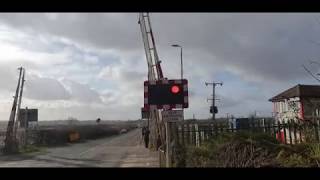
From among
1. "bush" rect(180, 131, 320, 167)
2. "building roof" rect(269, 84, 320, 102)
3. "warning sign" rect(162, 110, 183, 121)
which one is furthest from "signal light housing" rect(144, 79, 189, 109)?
"building roof" rect(269, 84, 320, 102)

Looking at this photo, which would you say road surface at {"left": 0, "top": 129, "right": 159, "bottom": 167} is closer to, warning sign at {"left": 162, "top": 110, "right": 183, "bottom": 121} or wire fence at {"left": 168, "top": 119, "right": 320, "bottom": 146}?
wire fence at {"left": 168, "top": 119, "right": 320, "bottom": 146}

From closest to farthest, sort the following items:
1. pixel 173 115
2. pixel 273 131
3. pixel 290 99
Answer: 1. pixel 173 115
2. pixel 273 131
3. pixel 290 99

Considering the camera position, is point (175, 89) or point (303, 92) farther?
point (303, 92)

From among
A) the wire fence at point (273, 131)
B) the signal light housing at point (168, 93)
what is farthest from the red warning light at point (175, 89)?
the wire fence at point (273, 131)

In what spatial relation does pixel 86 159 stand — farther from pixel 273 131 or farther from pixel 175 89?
pixel 175 89

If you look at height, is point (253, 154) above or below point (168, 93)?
below

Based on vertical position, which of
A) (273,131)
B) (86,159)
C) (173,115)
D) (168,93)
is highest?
(168,93)

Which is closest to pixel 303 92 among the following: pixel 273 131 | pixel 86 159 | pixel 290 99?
pixel 290 99

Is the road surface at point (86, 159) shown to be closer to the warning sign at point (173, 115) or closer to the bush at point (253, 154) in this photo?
the bush at point (253, 154)

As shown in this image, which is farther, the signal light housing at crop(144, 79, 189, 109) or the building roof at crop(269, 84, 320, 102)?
the building roof at crop(269, 84, 320, 102)
